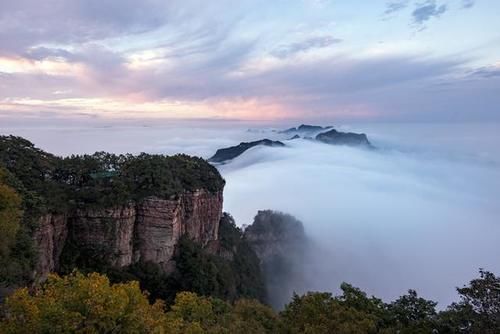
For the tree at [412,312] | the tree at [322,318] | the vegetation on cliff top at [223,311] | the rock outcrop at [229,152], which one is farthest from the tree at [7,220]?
the rock outcrop at [229,152]

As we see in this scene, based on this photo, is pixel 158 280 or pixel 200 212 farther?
pixel 200 212

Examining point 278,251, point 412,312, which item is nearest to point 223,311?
point 412,312

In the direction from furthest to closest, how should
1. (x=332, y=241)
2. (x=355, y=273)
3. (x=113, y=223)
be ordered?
(x=332, y=241)
(x=355, y=273)
(x=113, y=223)

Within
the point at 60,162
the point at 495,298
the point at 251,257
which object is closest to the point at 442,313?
the point at 495,298

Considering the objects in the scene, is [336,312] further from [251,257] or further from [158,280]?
[251,257]

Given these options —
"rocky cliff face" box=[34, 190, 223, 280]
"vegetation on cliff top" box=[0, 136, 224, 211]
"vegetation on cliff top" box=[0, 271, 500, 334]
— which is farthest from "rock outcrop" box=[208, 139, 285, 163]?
"vegetation on cliff top" box=[0, 271, 500, 334]

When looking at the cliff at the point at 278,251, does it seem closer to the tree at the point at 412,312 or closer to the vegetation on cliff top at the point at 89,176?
the vegetation on cliff top at the point at 89,176

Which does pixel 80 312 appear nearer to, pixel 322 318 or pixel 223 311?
pixel 322 318

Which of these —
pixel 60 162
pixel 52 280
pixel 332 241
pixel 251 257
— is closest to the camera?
pixel 52 280
